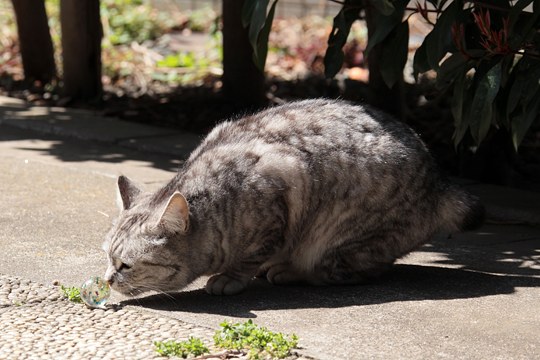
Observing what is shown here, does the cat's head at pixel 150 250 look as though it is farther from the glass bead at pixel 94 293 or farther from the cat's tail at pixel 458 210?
the cat's tail at pixel 458 210

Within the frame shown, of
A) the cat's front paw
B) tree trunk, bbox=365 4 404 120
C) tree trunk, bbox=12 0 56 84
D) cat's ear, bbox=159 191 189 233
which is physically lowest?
the cat's front paw

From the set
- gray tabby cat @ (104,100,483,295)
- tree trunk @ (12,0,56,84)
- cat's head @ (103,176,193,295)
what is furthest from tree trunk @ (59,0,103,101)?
cat's head @ (103,176,193,295)

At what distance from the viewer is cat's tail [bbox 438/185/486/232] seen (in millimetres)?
5898

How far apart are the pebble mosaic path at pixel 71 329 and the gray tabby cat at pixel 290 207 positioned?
1.00 ft

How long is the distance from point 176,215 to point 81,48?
6.19 m

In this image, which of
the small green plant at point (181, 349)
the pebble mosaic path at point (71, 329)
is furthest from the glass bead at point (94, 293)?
the small green plant at point (181, 349)

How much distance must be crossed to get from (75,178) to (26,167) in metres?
0.54

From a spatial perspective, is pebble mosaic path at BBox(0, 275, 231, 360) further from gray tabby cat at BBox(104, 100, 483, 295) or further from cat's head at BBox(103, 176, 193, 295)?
gray tabby cat at BBox(104, 100, 483, 295)

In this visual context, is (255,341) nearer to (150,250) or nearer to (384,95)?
(150,250)

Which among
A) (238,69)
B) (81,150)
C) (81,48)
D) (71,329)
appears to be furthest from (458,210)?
(81,48)

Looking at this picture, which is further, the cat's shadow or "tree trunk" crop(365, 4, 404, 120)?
"tree trunk" crop(365, 4, 404, 120)

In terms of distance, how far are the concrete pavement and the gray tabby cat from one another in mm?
156

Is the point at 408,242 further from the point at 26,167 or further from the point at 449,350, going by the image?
the point at 26,167

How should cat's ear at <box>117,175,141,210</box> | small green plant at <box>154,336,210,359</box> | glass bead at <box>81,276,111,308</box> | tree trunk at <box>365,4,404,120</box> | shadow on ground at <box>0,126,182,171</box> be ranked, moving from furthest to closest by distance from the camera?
tree trunk at <box>365,4,404,120</box>
shadow on ground at <box>0,126,182,171</box>
cat's ear at <box>117,175,141,210</box>
glass bead at <box>81,276,111,308</box>
small green plant at <box>154,336,210,359</box>
